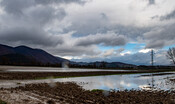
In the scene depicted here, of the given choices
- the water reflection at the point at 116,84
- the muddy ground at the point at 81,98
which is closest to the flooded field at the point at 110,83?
the water reflection at the point at 116,84

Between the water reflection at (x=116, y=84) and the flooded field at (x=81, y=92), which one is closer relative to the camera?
the flooded field at (x=81, y=92)

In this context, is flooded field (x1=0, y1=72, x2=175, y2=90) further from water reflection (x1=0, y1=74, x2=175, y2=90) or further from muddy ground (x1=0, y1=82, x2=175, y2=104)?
muddy ground (x1=0, y1=82, x2=175, y2=104)

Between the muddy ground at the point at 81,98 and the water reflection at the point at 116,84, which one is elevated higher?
the muddy ground at the point at 81,98

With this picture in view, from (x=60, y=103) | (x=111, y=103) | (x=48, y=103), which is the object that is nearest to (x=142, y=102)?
(x=111, y=103)

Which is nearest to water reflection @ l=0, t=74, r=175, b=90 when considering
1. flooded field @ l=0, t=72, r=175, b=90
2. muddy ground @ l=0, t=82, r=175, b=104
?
flooded field @ l=0, t=72, r=175, b=90

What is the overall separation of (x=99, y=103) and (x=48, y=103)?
4.63 m

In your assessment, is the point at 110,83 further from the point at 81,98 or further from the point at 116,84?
the point at 81,98

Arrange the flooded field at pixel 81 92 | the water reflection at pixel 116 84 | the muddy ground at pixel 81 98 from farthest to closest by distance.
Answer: the water reflection at pixel 116 84, the flooded field at pixel 81 92, the muddy ground at pixel 81 98

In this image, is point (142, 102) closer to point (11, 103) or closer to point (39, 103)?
point (39, 103)

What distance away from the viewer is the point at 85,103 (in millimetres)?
14656

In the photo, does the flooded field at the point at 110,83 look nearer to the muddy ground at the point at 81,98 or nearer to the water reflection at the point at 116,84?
the water reflection at the point at 116,84

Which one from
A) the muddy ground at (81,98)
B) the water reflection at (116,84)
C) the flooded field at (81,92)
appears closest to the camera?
the muddy ground at (81,98)

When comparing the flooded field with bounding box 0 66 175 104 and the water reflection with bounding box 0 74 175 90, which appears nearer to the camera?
the flooded field with bounding box 0 66 175 104

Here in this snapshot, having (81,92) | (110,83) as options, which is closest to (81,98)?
(81,92)
